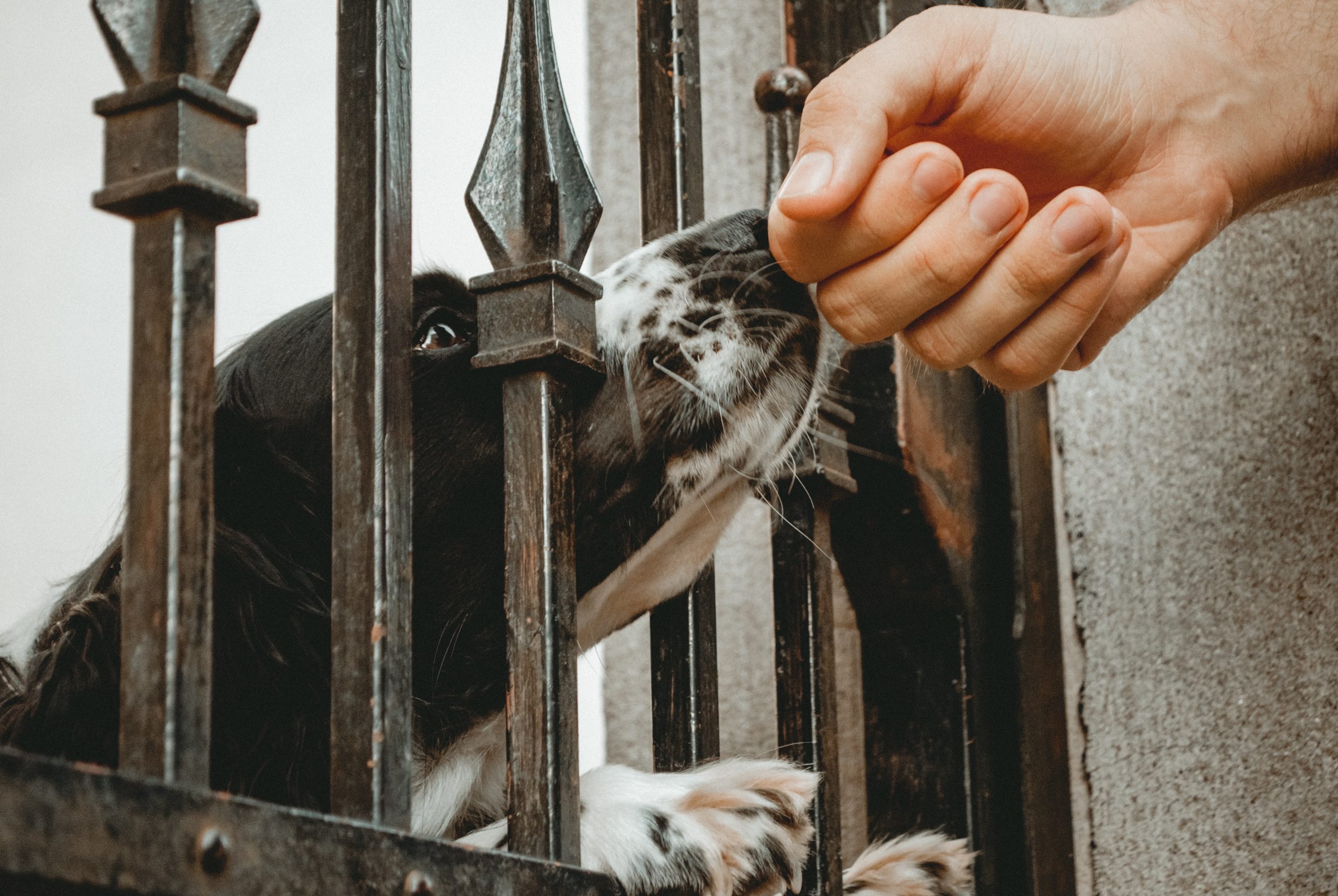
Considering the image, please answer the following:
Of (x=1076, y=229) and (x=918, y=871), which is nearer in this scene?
(x=1076, y=229)

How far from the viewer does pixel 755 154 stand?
249 cm

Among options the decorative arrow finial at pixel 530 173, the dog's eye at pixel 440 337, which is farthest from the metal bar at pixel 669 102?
the decorative arrow finial at pixel 530 173

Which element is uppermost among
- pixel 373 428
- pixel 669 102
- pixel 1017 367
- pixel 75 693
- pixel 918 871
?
pixel 669 102

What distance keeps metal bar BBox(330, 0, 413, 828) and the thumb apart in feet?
1.17

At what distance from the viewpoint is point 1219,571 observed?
1680mm

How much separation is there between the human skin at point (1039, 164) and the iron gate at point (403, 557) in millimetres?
257

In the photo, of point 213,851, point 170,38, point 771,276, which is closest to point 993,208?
point 771,276

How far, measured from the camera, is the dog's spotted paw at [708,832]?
1373 millimetres

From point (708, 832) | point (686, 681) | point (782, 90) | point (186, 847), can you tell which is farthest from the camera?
point (782, 90)

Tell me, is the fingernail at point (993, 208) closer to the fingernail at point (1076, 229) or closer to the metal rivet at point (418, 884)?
the fingernail at point (1076, 229)

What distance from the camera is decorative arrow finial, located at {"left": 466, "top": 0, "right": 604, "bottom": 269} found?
3.67ft

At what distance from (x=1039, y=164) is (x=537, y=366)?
661 mm

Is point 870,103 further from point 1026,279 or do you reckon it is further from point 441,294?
point 441,294

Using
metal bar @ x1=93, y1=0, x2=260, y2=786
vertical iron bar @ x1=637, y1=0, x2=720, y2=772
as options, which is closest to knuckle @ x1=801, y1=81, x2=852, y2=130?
vertical iron bar @ x1=637, y1=0, x2=720, y2=772
